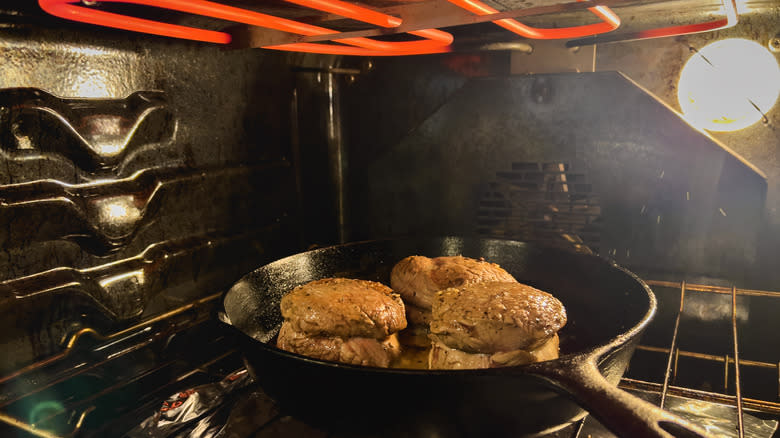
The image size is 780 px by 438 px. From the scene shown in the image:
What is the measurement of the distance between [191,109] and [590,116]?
155 cm

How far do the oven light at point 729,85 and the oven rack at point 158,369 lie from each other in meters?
0.61

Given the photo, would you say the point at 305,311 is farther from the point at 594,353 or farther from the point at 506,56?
the point at 506,56

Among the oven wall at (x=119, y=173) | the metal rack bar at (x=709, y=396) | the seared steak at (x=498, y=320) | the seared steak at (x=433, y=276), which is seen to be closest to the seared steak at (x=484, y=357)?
the seared steak at (x=498, y=320)

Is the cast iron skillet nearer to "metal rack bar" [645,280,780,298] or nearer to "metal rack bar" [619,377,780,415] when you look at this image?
"metal rack bar" [619,377,780,415]

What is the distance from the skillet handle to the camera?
0.71 m

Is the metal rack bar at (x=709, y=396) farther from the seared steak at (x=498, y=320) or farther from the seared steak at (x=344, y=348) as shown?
the seared steak at (x=344, y=348)

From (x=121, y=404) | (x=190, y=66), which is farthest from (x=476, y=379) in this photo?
(x=190, y=66)

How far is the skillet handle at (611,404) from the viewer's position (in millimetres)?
708

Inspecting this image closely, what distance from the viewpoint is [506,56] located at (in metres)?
2.02

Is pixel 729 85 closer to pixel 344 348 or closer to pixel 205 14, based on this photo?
pixel 344 348

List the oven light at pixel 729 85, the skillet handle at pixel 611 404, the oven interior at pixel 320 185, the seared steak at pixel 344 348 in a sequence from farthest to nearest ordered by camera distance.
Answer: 1. the oven light at pixel 729 85
2. the oven interior at pixel 320 185
3. the seared steak at pixel 344 348
4. the skillet handle at pixel 611 404

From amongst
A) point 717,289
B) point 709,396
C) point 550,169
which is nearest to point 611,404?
point 709,396

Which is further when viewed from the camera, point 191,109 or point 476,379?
point 191,109

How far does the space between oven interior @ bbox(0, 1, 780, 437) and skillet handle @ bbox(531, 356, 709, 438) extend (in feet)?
1.73
